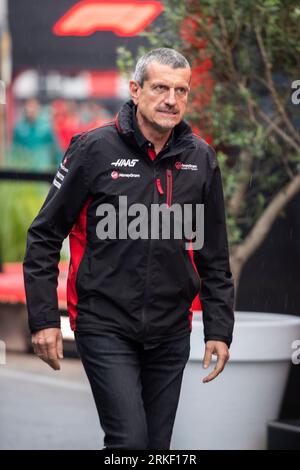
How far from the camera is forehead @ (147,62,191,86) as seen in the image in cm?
444

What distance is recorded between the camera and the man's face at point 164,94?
4438 millimetres

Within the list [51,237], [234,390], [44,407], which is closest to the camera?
[51,237]

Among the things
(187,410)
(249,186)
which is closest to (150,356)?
(187,410)

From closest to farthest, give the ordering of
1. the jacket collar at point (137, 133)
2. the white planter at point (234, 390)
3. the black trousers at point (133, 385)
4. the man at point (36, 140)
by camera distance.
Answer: the black trousers at point (133, 385) < the jacket collar at point (137, 133) < the white planter at point (234, 390) < the man at point (36, 140)

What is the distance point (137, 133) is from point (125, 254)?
0.44m

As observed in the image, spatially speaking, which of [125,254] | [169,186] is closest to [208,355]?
[125,254]

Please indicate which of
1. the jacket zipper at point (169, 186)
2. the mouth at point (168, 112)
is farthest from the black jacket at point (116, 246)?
the mouth at point (168, 112)

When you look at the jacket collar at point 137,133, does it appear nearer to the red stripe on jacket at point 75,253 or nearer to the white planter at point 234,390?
the red stripe on jacket at point 75,253

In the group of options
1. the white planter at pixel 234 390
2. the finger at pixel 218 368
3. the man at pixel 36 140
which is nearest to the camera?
the finger at pixel 218 368

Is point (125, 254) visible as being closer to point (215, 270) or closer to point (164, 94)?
point (215, 270)

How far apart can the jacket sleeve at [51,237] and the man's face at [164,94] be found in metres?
0.29

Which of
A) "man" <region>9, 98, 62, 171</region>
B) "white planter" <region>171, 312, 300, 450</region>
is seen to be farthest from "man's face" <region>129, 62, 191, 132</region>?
"man" <region>9, 98, 62, 171</region>

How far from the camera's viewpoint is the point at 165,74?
4.44 m
